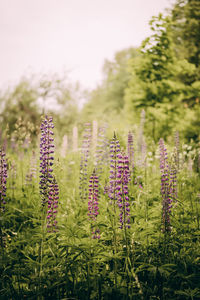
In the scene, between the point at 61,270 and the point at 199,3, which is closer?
the point at 61,270

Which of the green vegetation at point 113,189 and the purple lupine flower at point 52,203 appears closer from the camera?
the green vegetation at point 113,189

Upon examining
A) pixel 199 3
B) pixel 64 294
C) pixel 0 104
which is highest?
pixel 199 3

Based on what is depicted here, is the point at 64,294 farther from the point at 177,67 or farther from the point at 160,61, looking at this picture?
the point at 177,67

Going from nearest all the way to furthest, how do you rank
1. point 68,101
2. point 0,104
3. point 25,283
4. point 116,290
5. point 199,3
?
point 116,290 < point 25,283 < point 199,3 < point 0,104 < point 68,101

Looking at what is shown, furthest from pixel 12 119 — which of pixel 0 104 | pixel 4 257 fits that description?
pixel 4 257

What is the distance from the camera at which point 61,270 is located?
254 cm

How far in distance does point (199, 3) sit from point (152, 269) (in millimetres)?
15484

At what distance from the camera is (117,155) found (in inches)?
110

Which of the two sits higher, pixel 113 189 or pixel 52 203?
pixel 113 189

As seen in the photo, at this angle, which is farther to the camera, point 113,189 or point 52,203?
point 52,203

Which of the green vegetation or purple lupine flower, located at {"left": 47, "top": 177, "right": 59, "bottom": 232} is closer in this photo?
the green vegetation

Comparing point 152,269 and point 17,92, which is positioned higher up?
point 17,92

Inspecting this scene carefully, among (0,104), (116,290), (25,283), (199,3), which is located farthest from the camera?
(0,104)

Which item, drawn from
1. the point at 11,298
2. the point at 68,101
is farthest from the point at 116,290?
the point at 68,101
